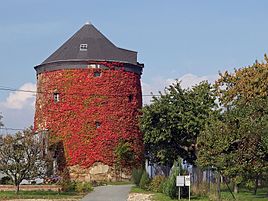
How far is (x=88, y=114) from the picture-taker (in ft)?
189

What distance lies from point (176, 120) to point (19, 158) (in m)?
14.0

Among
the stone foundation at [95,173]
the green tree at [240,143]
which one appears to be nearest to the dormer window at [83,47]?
the stone foundation at [95,173]

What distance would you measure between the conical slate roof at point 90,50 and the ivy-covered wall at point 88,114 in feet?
3.30

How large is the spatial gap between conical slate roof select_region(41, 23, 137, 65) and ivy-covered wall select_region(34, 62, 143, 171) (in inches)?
39.7

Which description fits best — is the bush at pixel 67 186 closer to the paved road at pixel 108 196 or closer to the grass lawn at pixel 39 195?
the grass lawn at pixel 39 195

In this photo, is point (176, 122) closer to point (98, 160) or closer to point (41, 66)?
point (98, 160)

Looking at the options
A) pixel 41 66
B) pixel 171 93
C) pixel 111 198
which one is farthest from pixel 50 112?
pixel 111 198

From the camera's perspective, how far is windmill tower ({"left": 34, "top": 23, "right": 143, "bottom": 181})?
5781 centimetres

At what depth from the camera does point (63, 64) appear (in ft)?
191

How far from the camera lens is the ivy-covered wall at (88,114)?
190ft

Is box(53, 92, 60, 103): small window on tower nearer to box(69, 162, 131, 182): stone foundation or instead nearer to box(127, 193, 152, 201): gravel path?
box(69, 162, 131, 182): stone foundation

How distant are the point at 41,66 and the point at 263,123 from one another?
3252 centimetres

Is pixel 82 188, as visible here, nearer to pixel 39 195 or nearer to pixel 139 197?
pixel 39 195

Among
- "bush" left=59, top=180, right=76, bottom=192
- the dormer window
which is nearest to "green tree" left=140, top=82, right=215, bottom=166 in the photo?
"bush" left=59, top=180, right=76, bottom=192
